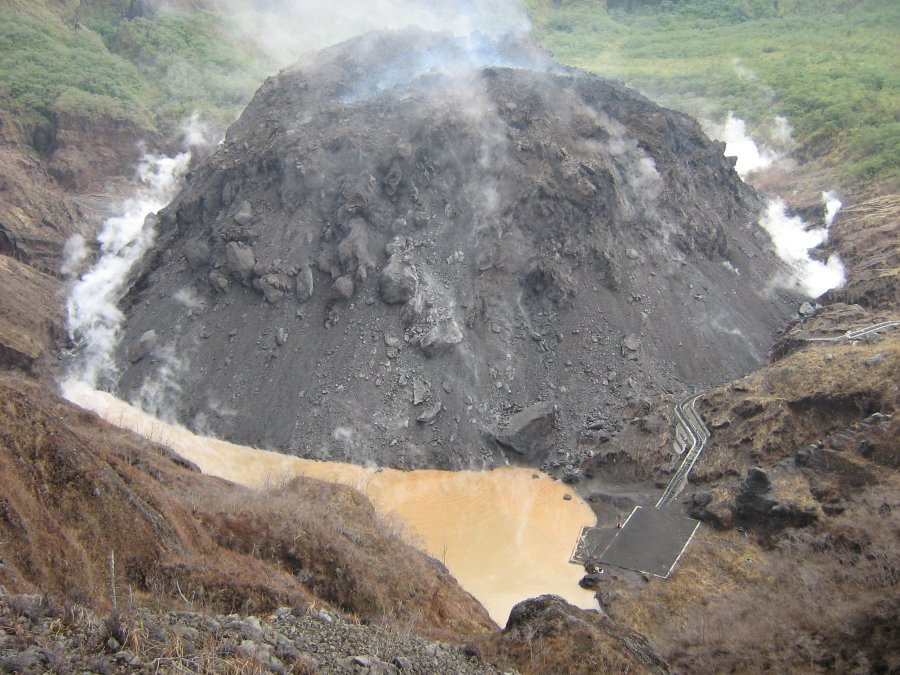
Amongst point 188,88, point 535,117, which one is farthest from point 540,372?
point 188,88

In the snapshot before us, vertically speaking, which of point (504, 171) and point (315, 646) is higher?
point (504, 171)

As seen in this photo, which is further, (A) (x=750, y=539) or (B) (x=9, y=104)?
(B) (x=9, y=104)

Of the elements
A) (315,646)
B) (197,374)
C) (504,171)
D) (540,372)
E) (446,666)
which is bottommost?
(315,646)

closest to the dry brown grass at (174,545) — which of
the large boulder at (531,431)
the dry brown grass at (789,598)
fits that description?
the dry brown grass at (789,598)

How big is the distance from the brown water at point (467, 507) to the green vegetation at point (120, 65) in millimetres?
41193

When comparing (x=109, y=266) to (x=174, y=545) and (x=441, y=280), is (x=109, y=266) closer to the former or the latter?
(x=441, y=280)

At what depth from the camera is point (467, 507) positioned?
100ft

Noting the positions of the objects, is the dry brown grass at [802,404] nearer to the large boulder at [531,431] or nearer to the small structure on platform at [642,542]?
the small structure on platform at [642,542]

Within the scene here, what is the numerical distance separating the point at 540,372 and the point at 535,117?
1865 centimetres

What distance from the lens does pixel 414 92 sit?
47719 millimetres

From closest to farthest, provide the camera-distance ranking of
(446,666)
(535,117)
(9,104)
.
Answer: (446,666), (535,117), (9,104)

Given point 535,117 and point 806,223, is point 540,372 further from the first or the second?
point 806,223

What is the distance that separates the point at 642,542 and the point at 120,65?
7752 centimetres

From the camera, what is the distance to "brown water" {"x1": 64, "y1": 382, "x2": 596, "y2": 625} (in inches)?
1035
